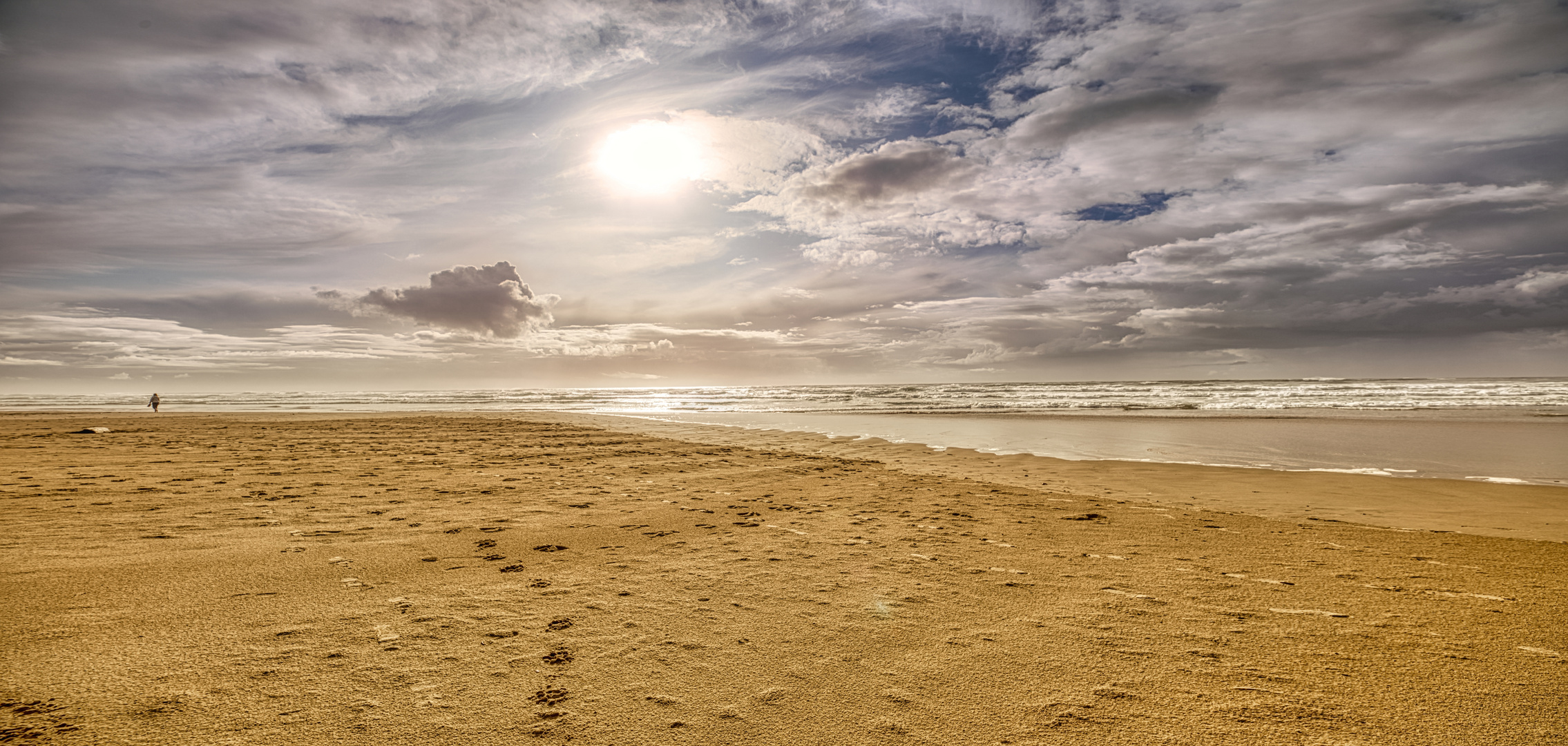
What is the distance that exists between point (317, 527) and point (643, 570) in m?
4.53

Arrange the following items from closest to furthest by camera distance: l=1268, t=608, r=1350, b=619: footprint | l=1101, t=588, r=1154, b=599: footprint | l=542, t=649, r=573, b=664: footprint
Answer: l=542, t=649, r=573, b=664: footprint, l=1268, t=608, r=1350, b=619: footprint, l=1101, t=588, r=1154, b=599: footprint

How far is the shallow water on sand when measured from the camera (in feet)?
44.2

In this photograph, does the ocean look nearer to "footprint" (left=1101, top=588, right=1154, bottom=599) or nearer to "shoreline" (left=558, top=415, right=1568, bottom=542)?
"shoreline" (left=558, top=415, right=1568, bottom=542)

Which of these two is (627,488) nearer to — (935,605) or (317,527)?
(317,527)

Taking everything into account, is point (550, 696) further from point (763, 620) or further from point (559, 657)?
point (763, 620)

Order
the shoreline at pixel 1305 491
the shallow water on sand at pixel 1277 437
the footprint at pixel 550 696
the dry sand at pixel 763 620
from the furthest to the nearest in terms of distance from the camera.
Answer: the shallow water on sand at pixel 1277 437
the shoreline at pixel 1305 491
the footprint at pixel 550 696
the dry sand at pixel 763 620

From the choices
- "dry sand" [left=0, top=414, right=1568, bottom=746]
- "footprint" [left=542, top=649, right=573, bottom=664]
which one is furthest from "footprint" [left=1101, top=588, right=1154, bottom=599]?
"footprint" [left=542, top=649, right=573, bottom=664]

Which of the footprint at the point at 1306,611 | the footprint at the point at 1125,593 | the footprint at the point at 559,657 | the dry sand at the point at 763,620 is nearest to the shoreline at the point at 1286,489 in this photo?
the dry sand at the point at 763,620

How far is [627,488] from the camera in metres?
10.6

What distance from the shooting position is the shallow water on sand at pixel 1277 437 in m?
13.5

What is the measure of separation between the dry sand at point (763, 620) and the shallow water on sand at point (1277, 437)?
4283mm

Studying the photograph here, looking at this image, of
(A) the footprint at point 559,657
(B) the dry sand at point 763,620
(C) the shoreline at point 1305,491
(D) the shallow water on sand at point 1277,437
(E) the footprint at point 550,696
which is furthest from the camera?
(D) the shallow water on sand at point 1277,437

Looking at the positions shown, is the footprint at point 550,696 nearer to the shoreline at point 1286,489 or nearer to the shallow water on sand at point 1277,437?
the shoreline at point 1286,489

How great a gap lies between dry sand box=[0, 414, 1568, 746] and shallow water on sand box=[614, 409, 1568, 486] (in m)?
4.28
